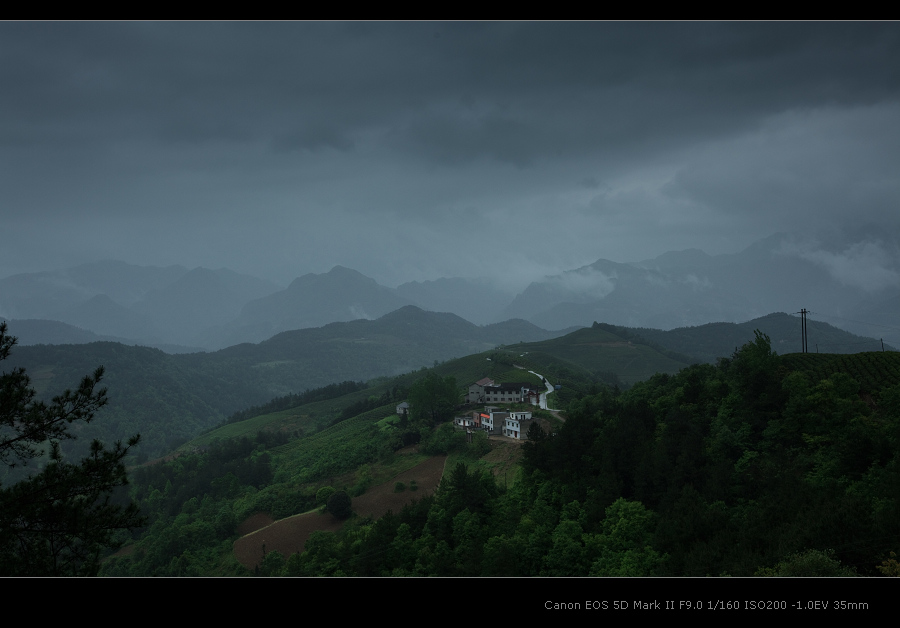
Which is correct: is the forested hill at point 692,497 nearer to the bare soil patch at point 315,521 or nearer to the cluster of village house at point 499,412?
the bare soil patch at point 315,521

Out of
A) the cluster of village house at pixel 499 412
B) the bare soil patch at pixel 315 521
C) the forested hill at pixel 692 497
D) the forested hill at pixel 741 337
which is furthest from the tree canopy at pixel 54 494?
the forested hill at pixel 741 337

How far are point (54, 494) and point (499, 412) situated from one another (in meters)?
31.4

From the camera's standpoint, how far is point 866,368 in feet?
73.7

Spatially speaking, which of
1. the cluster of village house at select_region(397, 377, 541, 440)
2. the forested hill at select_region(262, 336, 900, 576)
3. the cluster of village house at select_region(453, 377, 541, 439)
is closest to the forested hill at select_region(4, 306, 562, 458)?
the cluster of village house at select_region(397, 377, 541, 440)

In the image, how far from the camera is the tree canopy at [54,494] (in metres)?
9.02

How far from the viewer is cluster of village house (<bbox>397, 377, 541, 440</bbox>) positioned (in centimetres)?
3628

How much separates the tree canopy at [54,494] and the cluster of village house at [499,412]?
28.0 metres

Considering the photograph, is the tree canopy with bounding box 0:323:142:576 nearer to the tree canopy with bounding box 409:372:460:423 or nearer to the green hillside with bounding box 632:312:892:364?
the tree canopy with bounding box 409:372:460:423

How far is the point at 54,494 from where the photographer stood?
31.2ft
